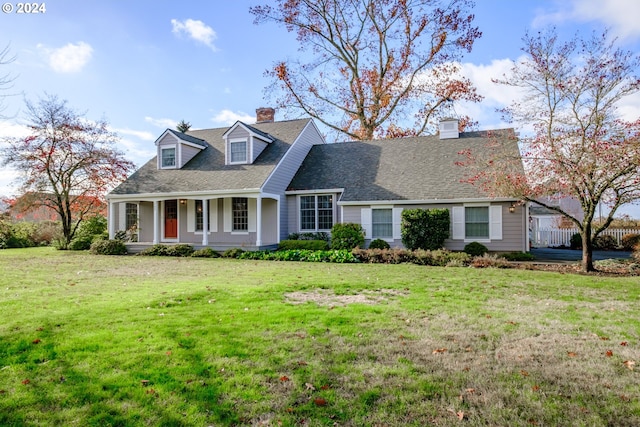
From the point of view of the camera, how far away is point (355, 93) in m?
27.6

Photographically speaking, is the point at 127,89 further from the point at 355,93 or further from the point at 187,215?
the point at 355,93

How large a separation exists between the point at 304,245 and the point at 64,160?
52.3ft

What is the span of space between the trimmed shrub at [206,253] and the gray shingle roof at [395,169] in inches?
194

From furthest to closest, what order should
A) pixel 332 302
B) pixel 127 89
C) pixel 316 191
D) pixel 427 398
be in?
1. pixel 316 191
2. pixel 127 89
3. pixel 332 302
4. pixel 427 398

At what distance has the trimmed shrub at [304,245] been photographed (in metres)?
16.6

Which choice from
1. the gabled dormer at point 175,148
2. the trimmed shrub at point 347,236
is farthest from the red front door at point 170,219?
the trimmed shrub at point 347,236

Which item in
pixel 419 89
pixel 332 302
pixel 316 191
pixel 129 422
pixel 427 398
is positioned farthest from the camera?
pixel 419 89

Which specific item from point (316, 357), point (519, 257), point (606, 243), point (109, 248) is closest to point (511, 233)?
point (519, 257)

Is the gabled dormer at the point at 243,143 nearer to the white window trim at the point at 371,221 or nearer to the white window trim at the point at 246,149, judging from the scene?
the white window trim at the point at 246,149

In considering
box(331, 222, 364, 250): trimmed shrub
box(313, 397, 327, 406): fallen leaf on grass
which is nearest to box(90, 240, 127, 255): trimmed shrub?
box(331, 222, 364, 250): trimmed shrub

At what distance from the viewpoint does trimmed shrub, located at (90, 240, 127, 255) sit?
60.3 feet

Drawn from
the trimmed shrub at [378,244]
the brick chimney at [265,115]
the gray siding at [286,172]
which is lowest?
the trimmed shrub at [378,244]

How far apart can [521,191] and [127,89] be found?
13329 millimetres

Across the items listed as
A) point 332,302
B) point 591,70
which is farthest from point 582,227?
point 332,302
